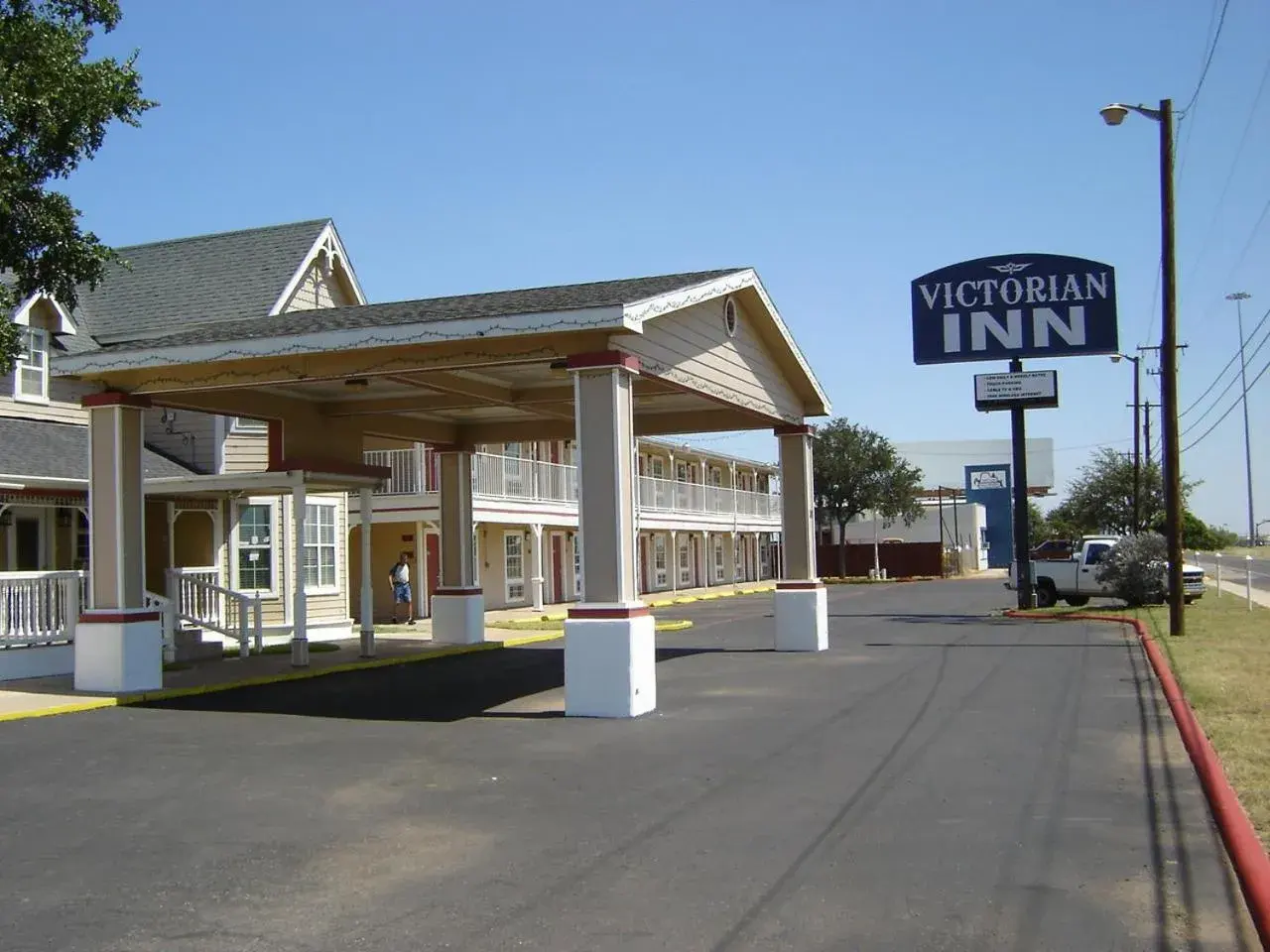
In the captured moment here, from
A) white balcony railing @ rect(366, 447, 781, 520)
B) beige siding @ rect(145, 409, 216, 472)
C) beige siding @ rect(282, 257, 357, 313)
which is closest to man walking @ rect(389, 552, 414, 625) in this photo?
white balcony railing @ rect(366, 447, 781, 520)

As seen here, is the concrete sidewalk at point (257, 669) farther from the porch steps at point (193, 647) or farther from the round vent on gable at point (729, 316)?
the round vent on gable at point (729, 316)

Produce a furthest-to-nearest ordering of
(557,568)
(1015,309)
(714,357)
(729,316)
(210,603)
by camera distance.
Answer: (557,568)
(1015,309)
(210,603)
(729,316)
(714,357)

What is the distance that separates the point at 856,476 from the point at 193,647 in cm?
4293

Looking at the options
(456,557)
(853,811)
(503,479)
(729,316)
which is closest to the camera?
(853,811)

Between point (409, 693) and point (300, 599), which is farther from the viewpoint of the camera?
point (300, 599)

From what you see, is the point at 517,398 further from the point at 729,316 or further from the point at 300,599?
the point at 300,599

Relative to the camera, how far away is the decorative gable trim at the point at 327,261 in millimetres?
24438

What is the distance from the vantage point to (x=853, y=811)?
831 cm

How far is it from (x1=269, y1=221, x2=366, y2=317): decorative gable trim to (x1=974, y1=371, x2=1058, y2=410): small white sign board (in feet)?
→ 46.9

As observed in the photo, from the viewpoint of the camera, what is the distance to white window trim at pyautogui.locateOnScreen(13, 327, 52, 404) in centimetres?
2139

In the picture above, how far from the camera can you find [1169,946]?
5543 mm

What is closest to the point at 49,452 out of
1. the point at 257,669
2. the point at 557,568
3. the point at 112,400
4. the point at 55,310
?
the point at 55,310

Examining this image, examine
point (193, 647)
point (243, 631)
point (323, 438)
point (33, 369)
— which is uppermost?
point (33, 369)

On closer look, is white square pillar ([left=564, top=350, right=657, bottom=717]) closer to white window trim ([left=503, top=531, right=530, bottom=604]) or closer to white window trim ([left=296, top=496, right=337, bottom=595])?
white window trim ([left=296, top=496, right=337, bottom=595])
